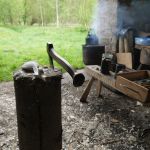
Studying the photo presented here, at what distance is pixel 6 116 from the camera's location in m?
4.52

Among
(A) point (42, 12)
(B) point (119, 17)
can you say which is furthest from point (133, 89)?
(A) point (42, 12)

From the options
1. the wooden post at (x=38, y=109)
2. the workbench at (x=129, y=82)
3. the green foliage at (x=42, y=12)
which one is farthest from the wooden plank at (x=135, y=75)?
the green foliage at (x=42, y=12)

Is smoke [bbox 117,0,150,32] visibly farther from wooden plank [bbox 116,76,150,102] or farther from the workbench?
wooden plank [bbox 116,76,150,102]

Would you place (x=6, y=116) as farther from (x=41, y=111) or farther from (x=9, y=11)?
(x=9, y=11)

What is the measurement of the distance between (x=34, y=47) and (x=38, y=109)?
8404 mm

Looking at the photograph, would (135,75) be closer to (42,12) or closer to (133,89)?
(133,89)

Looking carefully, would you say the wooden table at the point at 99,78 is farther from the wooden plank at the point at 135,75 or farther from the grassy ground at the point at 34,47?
the grassy ground at the point at 34,47

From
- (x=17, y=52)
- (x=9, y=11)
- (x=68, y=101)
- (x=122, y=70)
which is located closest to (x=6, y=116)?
(x=68, y=101)

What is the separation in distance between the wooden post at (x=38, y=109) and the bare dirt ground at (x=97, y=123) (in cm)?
104

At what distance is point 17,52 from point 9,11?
8.19 meters

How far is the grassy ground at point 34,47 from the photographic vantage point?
7957mm

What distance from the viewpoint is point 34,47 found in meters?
10.6

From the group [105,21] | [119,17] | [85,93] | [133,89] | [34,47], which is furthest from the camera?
[34,47]

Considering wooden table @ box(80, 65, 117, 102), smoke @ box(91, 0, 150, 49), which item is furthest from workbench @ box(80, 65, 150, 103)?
smoke @ box(91, 0, 150, 49)
